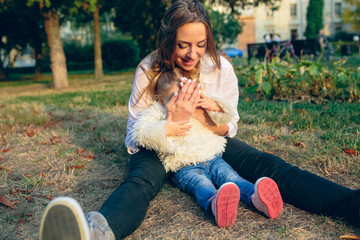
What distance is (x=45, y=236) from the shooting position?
1.32 meters

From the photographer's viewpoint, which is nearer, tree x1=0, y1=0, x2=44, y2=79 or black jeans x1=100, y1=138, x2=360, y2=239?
black jeans x1=100, y1=138, x2=360, y2=239

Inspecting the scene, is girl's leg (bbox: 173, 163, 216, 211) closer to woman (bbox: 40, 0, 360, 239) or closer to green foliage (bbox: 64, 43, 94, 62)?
woman (bbox: 40, 0, 360, 239)

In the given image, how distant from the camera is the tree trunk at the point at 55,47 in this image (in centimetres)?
1016

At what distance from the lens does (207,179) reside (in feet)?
6.67

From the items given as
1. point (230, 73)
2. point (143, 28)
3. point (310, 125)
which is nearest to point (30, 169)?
point (230, 73)

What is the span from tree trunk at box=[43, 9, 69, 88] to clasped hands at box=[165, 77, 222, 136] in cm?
946

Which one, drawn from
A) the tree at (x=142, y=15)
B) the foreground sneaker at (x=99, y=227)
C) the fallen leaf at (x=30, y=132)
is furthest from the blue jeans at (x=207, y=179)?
the tree at (x=142, y=15)

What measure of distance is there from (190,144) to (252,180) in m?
0.48

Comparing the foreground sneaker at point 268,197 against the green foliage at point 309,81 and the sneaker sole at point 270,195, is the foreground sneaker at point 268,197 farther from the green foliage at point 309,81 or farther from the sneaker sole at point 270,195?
the green foliage at point 309,81

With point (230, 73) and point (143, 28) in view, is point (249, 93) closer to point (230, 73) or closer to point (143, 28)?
point (230, 73)

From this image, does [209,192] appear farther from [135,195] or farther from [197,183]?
[135,195]

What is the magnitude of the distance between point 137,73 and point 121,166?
0.88 m

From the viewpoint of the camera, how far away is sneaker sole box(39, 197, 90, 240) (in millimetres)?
1279

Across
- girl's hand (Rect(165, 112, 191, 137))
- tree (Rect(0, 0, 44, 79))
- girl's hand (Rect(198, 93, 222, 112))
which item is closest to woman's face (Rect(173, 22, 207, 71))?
girl's hand (Rect(198, 93, 222, 112))
